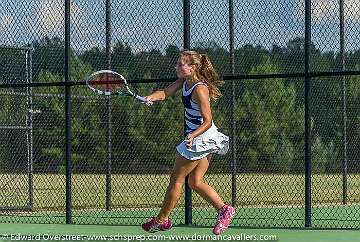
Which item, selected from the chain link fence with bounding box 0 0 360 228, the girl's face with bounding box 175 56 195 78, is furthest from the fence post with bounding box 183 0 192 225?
the girl's face with bounding box 175 56 195 78

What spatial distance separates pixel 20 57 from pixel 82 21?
1.19 metres

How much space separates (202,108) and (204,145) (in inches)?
13.3

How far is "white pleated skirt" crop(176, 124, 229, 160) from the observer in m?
9.68

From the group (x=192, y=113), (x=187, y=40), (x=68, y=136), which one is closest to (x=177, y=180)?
(x=192, y=113)

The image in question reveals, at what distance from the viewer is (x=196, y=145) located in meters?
9.68

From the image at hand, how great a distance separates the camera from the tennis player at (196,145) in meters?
9.68

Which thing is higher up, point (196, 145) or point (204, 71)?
point (204, 71)

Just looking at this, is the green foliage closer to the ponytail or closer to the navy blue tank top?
the ponytail

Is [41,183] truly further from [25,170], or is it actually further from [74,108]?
[25,170]

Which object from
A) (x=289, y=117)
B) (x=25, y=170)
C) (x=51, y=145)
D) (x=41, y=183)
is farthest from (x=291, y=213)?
(x=289, y=117)

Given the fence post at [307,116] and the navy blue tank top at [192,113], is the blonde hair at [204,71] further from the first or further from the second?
the fence post at [307,116]

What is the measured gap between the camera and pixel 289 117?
24.7 meters

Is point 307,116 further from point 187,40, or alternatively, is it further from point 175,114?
point 175,114

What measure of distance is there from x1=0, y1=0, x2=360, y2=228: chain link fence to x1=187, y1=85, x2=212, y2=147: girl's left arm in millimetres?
2062
